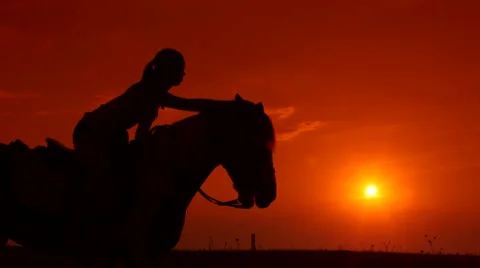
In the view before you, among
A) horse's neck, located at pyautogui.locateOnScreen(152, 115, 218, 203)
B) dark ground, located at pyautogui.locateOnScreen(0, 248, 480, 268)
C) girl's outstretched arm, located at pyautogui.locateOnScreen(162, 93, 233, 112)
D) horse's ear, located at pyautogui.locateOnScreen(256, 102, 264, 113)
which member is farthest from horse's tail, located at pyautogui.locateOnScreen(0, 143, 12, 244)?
dark ground, located at pyautogui.locateOnScreen(0, 248, 480, 268)

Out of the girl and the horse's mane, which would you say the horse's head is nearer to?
the horse's mane

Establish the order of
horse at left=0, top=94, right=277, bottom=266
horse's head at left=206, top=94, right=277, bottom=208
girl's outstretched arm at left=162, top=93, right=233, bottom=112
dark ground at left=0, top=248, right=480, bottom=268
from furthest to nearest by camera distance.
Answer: dark ground at left=0, top=248, right=480, bottom=268, girl's outstretched arm at left=162, top=93, right=233, bottom=112, horse's head at left=206, top=94, right=277, bottom=208, horse at left=0, top=94, right=277, bottom=266

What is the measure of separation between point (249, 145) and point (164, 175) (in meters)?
0.98

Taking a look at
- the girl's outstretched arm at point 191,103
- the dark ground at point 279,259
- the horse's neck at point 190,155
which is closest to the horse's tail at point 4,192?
the horse's neck at point 190,155

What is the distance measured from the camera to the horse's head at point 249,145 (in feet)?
25.8

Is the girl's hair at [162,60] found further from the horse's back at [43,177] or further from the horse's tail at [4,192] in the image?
the horse's tail at [4,192]

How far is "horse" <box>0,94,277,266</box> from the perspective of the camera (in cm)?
769

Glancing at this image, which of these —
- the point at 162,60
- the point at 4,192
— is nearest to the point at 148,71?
the point at 162,60

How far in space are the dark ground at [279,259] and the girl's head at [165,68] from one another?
5029 mm

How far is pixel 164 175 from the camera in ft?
25.2

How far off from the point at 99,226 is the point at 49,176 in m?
0.83

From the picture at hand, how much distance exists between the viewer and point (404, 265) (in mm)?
13289

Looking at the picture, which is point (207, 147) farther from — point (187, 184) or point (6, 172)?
point (6, 172)

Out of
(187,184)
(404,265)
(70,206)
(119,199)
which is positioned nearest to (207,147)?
(187,184)
